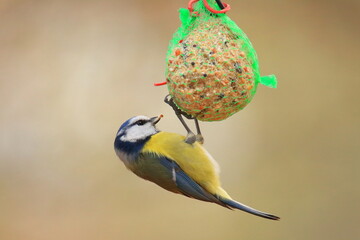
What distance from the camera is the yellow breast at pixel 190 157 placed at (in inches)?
112

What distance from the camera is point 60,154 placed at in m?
→ 5.44

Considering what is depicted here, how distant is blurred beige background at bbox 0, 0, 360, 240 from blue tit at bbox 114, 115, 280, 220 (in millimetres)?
2344

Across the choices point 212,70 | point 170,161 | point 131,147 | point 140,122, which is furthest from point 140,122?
point 212,70

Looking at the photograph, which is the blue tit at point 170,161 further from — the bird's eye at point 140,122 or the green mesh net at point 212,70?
the green mesh net at point 212,70

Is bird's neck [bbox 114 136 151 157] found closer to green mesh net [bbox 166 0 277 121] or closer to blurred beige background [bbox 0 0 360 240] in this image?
green mesh net [bbox 166 0 277 121]

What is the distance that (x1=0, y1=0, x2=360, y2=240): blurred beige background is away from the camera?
210 inches

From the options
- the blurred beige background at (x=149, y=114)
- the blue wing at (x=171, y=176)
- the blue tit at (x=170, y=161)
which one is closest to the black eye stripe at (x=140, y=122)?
the blue tit at (x=170, y=161)

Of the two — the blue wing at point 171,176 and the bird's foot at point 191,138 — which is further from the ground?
the bird's foot at point 191,138

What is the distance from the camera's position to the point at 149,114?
5.29 metres

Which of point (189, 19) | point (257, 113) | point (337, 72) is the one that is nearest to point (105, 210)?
point (257, 113)

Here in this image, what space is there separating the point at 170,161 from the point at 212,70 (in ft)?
2.03

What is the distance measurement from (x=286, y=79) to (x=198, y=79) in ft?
10.2

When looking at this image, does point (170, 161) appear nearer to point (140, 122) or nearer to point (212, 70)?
point (140, 122)

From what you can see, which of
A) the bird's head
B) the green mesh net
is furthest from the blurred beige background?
the green mesh net
